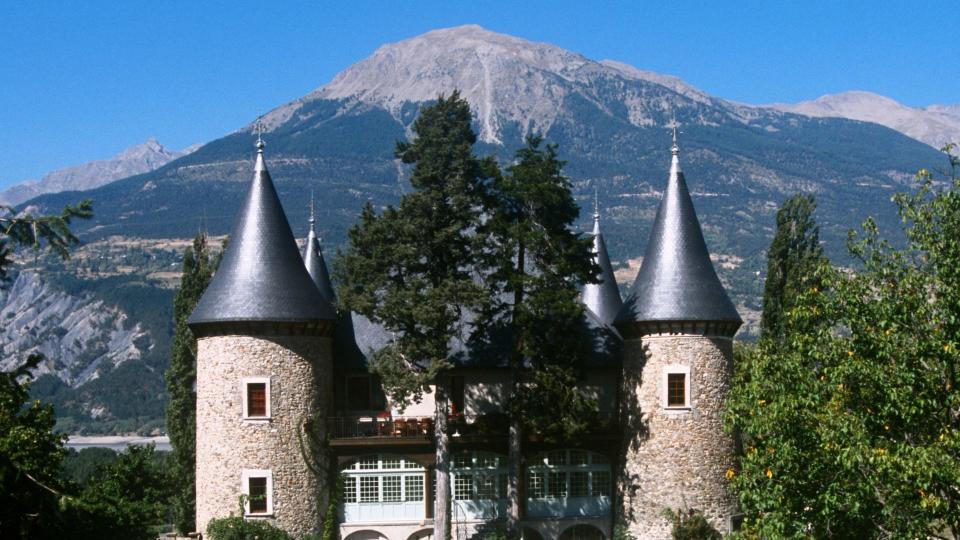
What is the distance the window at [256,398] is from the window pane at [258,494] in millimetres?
1813

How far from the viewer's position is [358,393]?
40.9 meters

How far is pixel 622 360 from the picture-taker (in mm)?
40562

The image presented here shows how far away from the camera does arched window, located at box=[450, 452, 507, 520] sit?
133ft

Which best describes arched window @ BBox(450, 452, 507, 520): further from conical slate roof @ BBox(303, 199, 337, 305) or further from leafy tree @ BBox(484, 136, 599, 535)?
conical slate roof @ BBox(303, 199, 337, 305)

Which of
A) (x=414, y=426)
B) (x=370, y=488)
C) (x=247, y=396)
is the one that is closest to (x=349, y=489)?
(x=370, y=488)

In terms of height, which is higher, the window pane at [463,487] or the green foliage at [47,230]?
the green foliage at [47,230]

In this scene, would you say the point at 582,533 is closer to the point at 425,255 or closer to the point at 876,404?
the point at 425,255

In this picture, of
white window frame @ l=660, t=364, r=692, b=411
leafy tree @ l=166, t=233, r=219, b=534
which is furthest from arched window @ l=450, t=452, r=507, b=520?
leafy tree @ l=166, t=233, r=219, b=534

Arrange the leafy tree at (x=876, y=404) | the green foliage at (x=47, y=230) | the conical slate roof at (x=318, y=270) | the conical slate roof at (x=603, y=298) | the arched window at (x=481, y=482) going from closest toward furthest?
the green foliage at (x=47, y=230)
the leafy tree at (x=876, y=404)
the arched window at (x=481, y=482)
the conical slate roof at (x=603, y=298)
the conical slate roof at (x=318, y=270)

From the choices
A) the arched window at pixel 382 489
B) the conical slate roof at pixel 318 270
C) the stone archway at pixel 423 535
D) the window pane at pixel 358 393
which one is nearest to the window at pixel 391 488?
the arched window at pixel 382 489

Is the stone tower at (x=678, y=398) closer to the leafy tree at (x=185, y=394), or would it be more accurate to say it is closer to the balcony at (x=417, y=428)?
the balcony at (x=417, y=428)

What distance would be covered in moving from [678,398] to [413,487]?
8497 mm

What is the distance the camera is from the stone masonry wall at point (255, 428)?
3744cm

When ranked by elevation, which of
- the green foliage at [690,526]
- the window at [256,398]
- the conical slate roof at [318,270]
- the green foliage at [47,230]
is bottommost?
the green foliage at [690,526]
